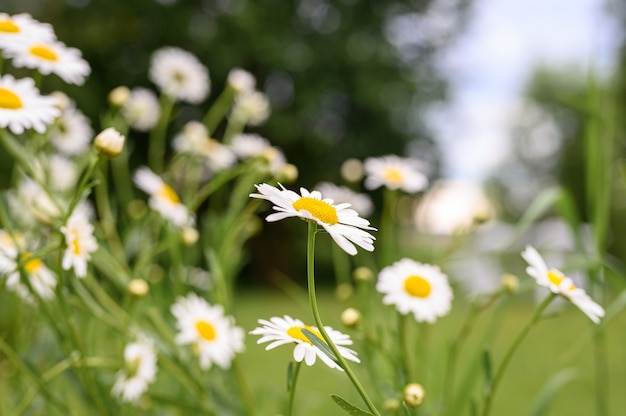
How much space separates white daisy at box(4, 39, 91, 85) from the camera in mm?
488

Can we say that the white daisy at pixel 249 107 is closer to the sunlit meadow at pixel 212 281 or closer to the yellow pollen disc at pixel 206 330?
the sunlit meadow at pixel 212 281

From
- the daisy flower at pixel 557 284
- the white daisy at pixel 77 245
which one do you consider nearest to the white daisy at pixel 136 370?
the white daisy at pixel 77 245

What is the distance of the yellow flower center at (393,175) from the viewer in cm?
67

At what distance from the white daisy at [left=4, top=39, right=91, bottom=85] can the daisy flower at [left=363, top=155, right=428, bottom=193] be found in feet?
0.86

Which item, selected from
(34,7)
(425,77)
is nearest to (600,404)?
(34,7)

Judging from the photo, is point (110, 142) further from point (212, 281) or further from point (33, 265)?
point (212, 281)

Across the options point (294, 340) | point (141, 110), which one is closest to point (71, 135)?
point (141, 110)

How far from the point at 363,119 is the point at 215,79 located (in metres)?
1.25

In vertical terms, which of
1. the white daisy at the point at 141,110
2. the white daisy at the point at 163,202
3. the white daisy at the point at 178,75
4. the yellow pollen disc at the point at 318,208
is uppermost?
the yellow pollen disc at the point at 318,208

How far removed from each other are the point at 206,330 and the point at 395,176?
229 mm

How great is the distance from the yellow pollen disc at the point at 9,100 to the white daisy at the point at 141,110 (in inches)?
17.4

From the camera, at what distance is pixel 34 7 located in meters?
4.49

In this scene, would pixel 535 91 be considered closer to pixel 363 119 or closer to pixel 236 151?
pixel 363 119

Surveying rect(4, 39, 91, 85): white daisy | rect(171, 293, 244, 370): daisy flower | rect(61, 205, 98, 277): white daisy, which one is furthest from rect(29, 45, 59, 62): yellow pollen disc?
rect(171, 293, 244, 370): daisy flower
